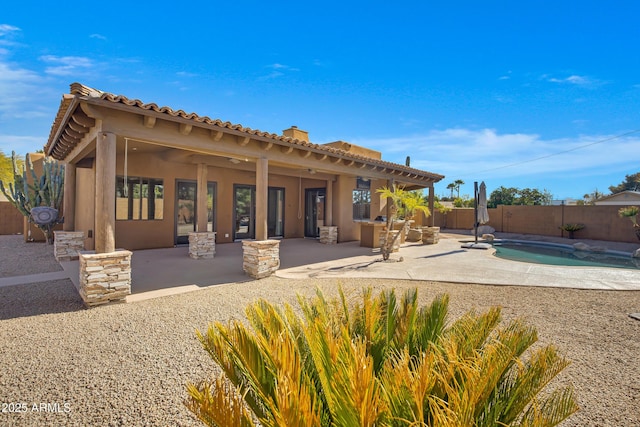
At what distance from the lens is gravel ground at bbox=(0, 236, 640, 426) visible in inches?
113

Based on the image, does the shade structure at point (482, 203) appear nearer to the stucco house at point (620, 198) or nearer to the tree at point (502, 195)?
the tree at point (502, 195)

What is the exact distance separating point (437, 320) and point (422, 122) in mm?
25027

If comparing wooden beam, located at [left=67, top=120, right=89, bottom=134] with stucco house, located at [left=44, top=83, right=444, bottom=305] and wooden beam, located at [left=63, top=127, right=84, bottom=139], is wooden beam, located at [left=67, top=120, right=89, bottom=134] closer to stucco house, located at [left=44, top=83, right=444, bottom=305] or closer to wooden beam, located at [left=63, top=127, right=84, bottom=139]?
stucco house, located at [left=44, top=83, right=444, bottom=305]

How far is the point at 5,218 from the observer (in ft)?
53.5

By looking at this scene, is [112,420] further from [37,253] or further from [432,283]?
[37,253]

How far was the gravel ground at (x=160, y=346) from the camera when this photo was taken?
2.87 m

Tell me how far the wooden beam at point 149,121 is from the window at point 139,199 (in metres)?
5.59

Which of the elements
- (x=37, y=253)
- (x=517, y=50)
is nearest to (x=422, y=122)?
(x=517, y=50)

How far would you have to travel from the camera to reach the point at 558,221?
753 inches

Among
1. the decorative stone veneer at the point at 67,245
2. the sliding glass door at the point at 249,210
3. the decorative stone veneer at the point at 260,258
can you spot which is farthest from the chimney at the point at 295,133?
the decorative stone veneer at the point at 67,245

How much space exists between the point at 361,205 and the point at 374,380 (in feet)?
49.7

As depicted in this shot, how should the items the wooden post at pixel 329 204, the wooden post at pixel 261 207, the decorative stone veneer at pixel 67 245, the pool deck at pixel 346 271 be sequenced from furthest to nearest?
the wooden post at pixel 329 204 → the decorative stone veneer at pixel 67 245 → the wooden post at pixel 261 207 → the pool deck at pixel 346 271

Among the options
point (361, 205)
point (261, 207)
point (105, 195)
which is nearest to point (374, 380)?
point (105, 195)

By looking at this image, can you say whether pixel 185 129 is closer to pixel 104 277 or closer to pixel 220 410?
pixel 104 277
